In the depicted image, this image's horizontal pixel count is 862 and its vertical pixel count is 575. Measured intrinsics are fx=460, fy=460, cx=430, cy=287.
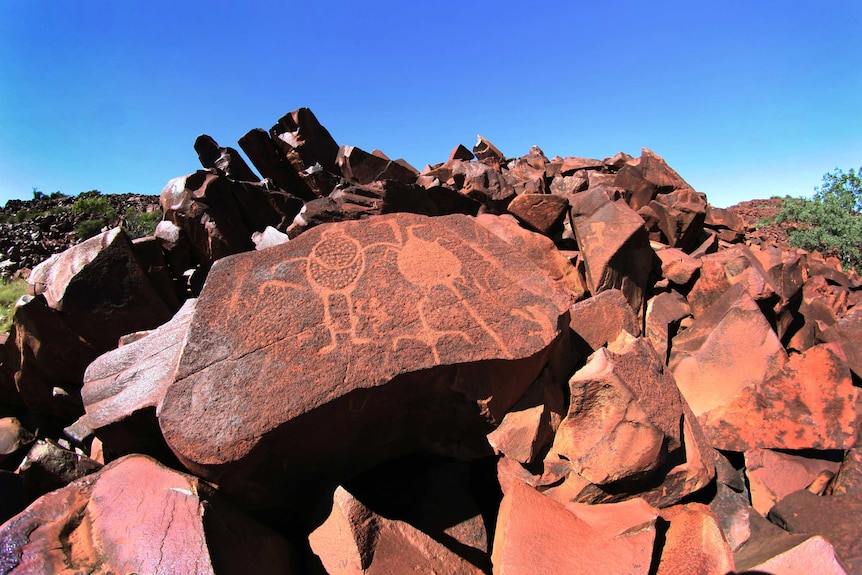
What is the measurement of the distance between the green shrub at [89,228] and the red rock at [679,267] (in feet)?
55.3

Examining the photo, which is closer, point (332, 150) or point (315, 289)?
point (315, 289)

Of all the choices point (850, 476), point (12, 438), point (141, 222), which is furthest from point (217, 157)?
point (141, 222)

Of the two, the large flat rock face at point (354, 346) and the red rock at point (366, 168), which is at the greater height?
the red rock at point (366, 168)

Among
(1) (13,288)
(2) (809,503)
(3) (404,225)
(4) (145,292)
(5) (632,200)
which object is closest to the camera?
(2) (809,503)

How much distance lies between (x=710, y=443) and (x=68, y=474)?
3125 millimetres

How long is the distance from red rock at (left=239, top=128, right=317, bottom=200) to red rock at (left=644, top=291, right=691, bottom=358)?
3572 mm

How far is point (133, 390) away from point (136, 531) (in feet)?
2.34

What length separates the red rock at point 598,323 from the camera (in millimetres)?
2682

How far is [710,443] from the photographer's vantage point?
7.81ft

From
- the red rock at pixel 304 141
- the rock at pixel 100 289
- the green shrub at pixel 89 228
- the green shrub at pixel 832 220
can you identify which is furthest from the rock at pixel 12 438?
the green shrub at pixel 89 228

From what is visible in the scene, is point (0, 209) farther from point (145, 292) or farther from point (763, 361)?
point (763, 361)

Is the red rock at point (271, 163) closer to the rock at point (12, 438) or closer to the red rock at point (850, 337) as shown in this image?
the rock at point (12, 438)

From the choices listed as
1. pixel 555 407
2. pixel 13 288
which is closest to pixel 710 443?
pixel 555 407

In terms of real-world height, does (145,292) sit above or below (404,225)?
above
